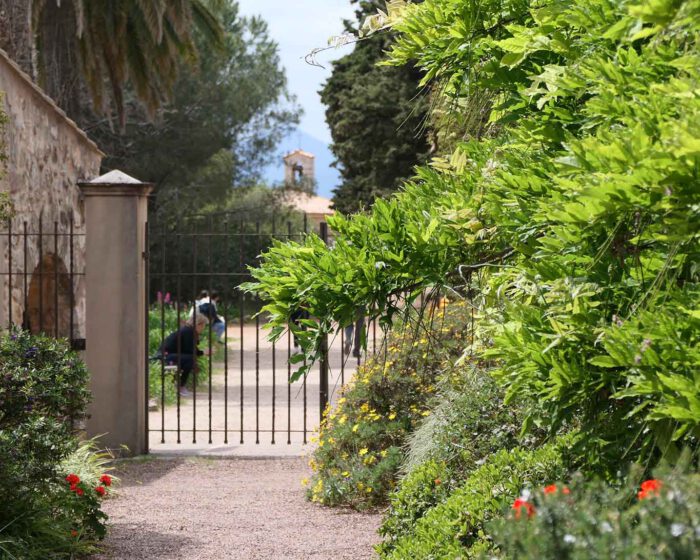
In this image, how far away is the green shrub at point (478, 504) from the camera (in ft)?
12.7

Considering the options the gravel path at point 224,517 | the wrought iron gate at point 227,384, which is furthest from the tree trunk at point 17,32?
the gravel path at point 224,517

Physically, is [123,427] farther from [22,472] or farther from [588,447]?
[588,447]

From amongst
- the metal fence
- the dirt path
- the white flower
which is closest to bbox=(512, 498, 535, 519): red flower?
the white flower

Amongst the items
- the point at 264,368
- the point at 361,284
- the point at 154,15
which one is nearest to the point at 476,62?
the point at 361,284

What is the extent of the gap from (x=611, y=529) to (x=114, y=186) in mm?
7408

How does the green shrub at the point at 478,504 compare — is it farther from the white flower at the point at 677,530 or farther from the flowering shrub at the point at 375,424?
the flowering shrub at the point at 375,424

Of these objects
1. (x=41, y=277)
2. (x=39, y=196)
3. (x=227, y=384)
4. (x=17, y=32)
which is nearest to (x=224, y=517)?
(x=41, y=277)

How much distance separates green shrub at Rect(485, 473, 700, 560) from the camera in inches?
72.9

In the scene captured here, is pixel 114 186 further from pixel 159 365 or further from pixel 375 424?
pixel 159 365

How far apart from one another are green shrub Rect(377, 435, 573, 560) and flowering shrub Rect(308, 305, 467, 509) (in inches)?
99.8

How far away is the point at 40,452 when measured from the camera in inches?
205

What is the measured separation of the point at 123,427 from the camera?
8727 mm

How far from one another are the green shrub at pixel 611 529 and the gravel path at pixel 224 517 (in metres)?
3.90

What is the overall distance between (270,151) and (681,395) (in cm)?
2976
